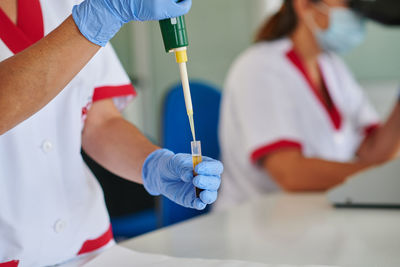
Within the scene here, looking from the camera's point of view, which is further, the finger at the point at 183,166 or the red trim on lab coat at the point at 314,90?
the red trim on lab coat at the point at 314,90

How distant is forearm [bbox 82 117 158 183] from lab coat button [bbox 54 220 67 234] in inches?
4.8

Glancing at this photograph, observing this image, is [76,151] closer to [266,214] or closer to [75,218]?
[75,218]

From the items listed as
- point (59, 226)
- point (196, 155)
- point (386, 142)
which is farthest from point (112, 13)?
point (386, 142)

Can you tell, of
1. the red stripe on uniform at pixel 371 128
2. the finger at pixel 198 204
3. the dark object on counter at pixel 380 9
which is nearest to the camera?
the finger at pixel 198 204

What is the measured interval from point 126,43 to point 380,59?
1558mm

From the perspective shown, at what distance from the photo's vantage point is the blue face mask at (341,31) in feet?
5.02

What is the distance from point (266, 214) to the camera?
1.08 meters

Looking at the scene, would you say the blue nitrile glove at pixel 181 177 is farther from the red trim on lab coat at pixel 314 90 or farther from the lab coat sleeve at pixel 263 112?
the red trim on lab coat at pixel 314 90

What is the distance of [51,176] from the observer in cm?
69

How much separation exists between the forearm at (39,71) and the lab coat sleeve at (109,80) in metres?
0.26

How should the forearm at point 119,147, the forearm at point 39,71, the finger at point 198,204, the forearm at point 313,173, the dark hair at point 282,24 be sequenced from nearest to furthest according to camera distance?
the forearm at point 39,71 < the finger at point 198,204 < the forearm at point 119,147 < the forearm at point 313,173 < the dark hair at point 282,24

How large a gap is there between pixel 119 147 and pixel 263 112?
27.8 inches

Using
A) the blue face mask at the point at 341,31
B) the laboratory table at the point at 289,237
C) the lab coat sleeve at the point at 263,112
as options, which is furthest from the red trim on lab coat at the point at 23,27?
the blue face mask at the point at 341,31

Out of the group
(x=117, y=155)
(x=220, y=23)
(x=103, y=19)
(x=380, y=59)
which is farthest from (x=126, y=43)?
(x=103, y=19)
